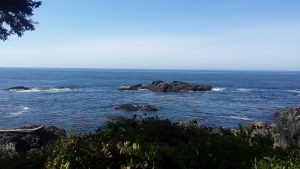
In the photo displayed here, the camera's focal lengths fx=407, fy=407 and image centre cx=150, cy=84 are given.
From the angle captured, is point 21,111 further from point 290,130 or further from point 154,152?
point 154,152

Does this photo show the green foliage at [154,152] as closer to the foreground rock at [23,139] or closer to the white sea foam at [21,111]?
the foreground rock at [23,139]

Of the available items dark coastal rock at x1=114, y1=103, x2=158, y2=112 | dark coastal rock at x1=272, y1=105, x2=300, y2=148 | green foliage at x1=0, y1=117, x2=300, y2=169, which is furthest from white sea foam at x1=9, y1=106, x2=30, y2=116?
dark coastal rock at x1=272, y1=105, x2=300, y2=148

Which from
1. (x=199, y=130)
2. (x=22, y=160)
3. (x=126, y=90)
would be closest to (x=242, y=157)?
(x=199, y=130)

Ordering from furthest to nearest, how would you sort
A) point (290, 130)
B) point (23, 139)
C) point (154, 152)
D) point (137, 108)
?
1. point (137, 108)
2. point (23, 139)
3. point (290, 130)
4. point (154, 152)

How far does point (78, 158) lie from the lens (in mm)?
8047

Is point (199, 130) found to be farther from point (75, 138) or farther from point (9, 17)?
point (9, 17)

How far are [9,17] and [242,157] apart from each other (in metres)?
13.8

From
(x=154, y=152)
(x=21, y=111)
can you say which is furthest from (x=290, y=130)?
(x=21, y=111)

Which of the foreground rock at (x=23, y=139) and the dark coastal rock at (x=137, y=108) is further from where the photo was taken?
the dark coastal rock at (x=137, y=108)

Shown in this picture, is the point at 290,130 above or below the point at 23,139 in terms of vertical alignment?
above

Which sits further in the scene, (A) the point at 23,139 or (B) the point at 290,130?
(A) the point at 23,139

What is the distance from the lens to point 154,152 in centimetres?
814

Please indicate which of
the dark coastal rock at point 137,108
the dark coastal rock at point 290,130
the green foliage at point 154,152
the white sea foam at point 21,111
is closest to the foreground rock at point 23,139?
the green foliage at point 154,152

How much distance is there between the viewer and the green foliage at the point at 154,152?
8125 mm
